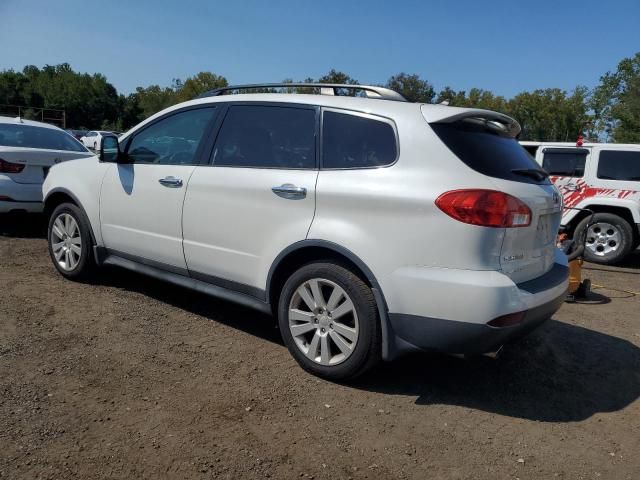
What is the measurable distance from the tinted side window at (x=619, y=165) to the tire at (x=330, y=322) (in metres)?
6.77

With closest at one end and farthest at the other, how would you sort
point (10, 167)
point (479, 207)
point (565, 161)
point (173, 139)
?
1. point (479, 207)
2. point (173, 139)
3. point (10, 167)
4. point (565, 161)

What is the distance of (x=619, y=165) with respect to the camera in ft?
27.2

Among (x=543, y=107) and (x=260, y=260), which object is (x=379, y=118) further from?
(x=543, y=107)

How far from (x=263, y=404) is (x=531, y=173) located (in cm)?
219

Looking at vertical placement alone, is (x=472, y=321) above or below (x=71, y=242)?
above

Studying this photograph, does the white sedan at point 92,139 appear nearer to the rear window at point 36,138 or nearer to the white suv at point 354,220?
the rear window at point 36,138

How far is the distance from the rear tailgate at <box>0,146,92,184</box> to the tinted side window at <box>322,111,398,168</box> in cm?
483

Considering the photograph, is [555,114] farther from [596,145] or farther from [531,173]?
[531,173]

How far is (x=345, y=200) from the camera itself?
128 inches

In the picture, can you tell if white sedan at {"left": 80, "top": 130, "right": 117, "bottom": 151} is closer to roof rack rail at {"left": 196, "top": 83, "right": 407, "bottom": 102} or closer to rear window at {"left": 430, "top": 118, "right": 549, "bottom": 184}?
roof rack rail at {"left": 196, "top": 83, "right": 407, "bottom": 102}

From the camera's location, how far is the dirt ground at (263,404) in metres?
2.61

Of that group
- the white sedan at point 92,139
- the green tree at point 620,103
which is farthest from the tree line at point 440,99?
the white sedan at point 92,139

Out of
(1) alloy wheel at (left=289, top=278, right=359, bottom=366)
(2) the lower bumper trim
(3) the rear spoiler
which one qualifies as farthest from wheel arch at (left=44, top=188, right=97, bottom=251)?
(3) the rear spoiler

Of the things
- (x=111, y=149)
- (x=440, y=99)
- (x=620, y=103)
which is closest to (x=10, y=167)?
(x=111, y=149)
